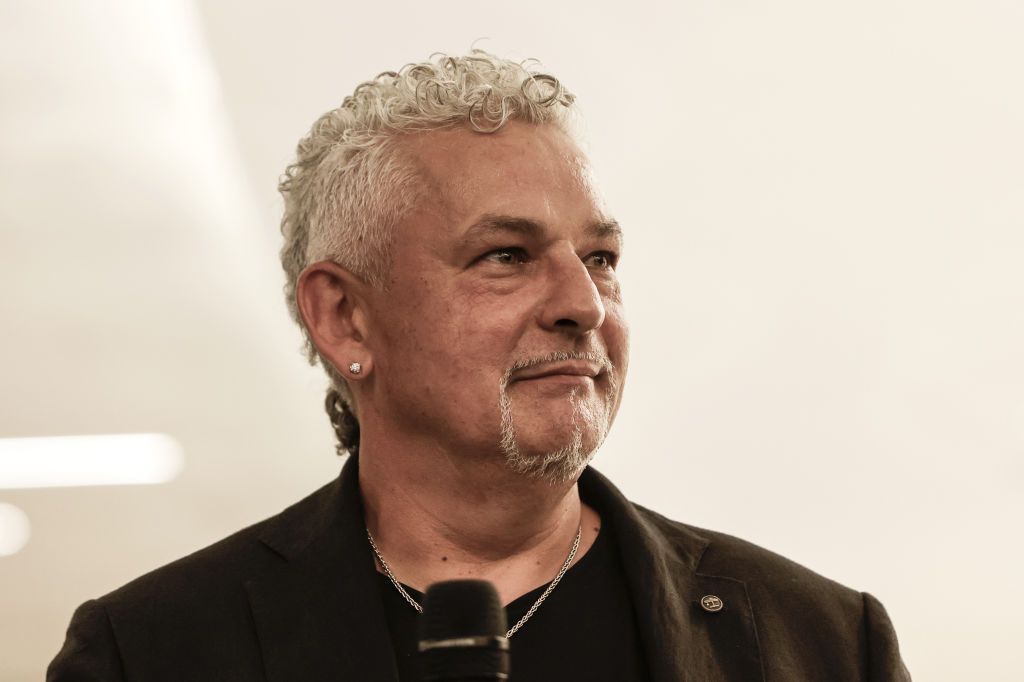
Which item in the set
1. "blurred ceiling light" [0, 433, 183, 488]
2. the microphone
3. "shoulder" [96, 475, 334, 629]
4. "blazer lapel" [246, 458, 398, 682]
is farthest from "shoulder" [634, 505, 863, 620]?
"blurred ceiling light" [0, 433, 183, 488]

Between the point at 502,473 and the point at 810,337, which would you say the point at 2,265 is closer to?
the point at 502,473

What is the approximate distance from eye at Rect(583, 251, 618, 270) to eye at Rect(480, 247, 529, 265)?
159mm

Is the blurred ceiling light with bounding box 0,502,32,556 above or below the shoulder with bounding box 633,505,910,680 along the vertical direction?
above

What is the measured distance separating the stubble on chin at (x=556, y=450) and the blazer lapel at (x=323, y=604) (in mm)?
354

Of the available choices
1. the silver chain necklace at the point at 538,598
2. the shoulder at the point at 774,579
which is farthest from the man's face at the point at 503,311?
the shoulder at the point at 774,579

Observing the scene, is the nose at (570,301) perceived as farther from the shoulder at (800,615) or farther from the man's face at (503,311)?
the shoulder at (800,615)

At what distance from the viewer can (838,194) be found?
3031 mm

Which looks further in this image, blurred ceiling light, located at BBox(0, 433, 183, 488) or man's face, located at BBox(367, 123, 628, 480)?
blurred ceiling light, located at BBox(0, 433, 183, 488)

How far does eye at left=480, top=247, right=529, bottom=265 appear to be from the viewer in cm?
217

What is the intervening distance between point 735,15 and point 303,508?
1688mm

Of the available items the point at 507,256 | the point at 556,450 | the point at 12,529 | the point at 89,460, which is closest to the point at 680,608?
the point at 556,450

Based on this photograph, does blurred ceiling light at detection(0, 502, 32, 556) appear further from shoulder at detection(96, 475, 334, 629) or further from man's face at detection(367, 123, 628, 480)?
man's face at detection(367, 123, 628, 480)

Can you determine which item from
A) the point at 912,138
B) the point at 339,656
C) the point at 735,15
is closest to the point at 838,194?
the point at 912,138

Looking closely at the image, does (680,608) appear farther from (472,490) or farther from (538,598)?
(472,490)
